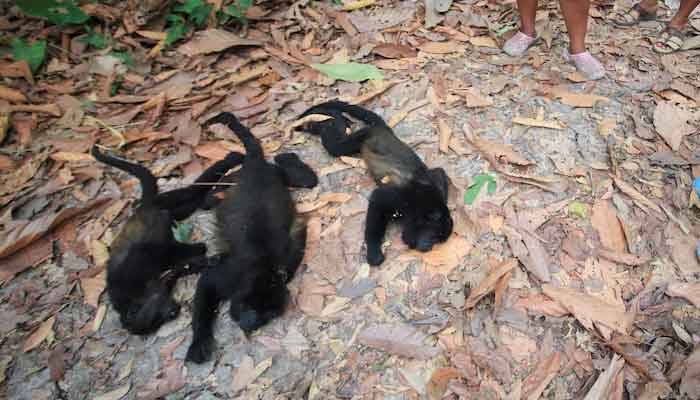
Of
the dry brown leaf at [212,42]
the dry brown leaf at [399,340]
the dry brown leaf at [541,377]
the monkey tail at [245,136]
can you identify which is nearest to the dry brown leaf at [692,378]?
the dry brown leaf at [541,377]

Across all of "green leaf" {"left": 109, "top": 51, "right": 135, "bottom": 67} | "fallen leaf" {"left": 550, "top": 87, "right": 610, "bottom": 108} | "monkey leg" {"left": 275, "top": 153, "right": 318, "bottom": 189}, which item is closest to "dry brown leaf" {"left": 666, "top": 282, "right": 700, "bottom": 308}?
"fallen leaf" {"left": 550, "top": 87, "right": 610, "bottom": 108}

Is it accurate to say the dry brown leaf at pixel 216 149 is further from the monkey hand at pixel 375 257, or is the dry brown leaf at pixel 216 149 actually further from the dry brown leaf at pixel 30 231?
the monkey hand at pixel 375 257

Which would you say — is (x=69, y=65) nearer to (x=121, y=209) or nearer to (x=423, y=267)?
(x=121, y=209)

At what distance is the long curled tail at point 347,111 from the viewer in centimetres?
462

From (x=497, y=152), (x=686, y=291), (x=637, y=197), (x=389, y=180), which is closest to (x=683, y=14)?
(x=637, y=197)

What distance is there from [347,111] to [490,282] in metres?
2.14

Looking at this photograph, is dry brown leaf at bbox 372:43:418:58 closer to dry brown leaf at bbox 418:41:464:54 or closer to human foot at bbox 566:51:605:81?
dry brown leaf at bbox 418:41:464:54

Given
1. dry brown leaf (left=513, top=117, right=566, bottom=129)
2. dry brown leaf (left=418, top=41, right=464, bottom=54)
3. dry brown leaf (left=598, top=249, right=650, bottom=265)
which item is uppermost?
dry brown leaf (left=418, top=41, right=464, bottom=54)

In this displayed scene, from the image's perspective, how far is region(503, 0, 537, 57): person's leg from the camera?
519 centimetres

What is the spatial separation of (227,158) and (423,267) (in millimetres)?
1962

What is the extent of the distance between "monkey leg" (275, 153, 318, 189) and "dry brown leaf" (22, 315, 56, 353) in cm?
198

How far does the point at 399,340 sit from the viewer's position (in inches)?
129

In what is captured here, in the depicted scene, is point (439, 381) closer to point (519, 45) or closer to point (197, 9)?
point (519, 45)

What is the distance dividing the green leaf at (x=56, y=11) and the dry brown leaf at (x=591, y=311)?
17.1ft
